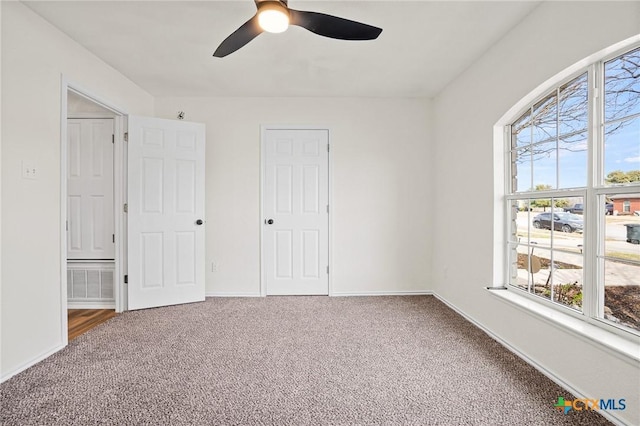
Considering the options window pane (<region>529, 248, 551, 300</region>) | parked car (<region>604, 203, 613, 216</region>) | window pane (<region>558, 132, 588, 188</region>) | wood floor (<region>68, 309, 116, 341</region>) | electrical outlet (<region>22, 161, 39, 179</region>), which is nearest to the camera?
parked car (<region>604, 203, 613, 216</region>)

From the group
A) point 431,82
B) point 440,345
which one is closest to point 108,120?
point 431,82

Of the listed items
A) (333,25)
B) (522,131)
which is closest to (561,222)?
(522,131)

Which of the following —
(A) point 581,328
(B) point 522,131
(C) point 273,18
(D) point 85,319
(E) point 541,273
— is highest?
(C) point 273,18

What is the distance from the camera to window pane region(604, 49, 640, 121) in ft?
5.26

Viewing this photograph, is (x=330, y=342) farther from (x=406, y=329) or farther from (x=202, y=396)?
(x=202, y=396)

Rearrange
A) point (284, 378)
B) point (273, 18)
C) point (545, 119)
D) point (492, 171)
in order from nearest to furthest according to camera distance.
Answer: point (273, 18) < point (284, 378) < point (545, 119) < point (492, 171)

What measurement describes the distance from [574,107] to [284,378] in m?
2.57

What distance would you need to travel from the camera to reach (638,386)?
1.41 m

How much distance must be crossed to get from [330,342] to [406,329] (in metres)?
0.74

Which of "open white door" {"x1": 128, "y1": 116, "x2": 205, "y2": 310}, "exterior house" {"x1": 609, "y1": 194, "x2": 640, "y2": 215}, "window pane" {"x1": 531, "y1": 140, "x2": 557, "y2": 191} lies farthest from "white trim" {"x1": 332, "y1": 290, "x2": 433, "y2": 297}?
"exterior house" {"x1": 609, "y1": 194, "x2": 640, "y2": 215}

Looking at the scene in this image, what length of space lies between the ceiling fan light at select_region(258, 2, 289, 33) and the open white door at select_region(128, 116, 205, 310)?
216 cm

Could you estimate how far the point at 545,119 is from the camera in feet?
7.19

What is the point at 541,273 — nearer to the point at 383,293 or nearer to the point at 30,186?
the point at 383,293

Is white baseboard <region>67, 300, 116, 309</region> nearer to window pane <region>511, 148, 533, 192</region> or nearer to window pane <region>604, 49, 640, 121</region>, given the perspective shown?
window pane <region>511, 148, 533, 192</region>
